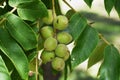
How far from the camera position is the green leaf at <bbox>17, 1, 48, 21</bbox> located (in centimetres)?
126

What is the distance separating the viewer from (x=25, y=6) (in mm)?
1271

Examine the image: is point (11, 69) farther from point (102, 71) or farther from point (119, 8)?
point (119, 8)

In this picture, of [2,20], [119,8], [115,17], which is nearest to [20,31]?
[2,20]

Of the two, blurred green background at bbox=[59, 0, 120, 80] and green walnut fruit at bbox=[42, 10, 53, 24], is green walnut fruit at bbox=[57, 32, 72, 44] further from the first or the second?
blurred green background at bbox=[59, 0, 120, 80]

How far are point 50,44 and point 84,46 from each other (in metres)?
0.18

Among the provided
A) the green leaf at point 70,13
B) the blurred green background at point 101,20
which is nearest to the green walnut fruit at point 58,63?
the green leaf at point 70,13

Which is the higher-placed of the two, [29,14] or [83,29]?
[29,14]

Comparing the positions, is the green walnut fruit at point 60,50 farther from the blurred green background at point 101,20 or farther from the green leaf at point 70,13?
the blurred green background at point 101,20

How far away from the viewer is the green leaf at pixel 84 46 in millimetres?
1355

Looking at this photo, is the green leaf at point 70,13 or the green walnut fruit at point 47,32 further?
the green leaf at point 70,13

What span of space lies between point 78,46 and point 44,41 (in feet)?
0.47

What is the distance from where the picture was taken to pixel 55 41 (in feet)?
4.26

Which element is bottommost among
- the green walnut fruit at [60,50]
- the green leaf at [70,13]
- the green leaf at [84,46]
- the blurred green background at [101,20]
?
the blurred green background at [101,20]

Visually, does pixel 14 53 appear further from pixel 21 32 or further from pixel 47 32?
pixel 47 32
